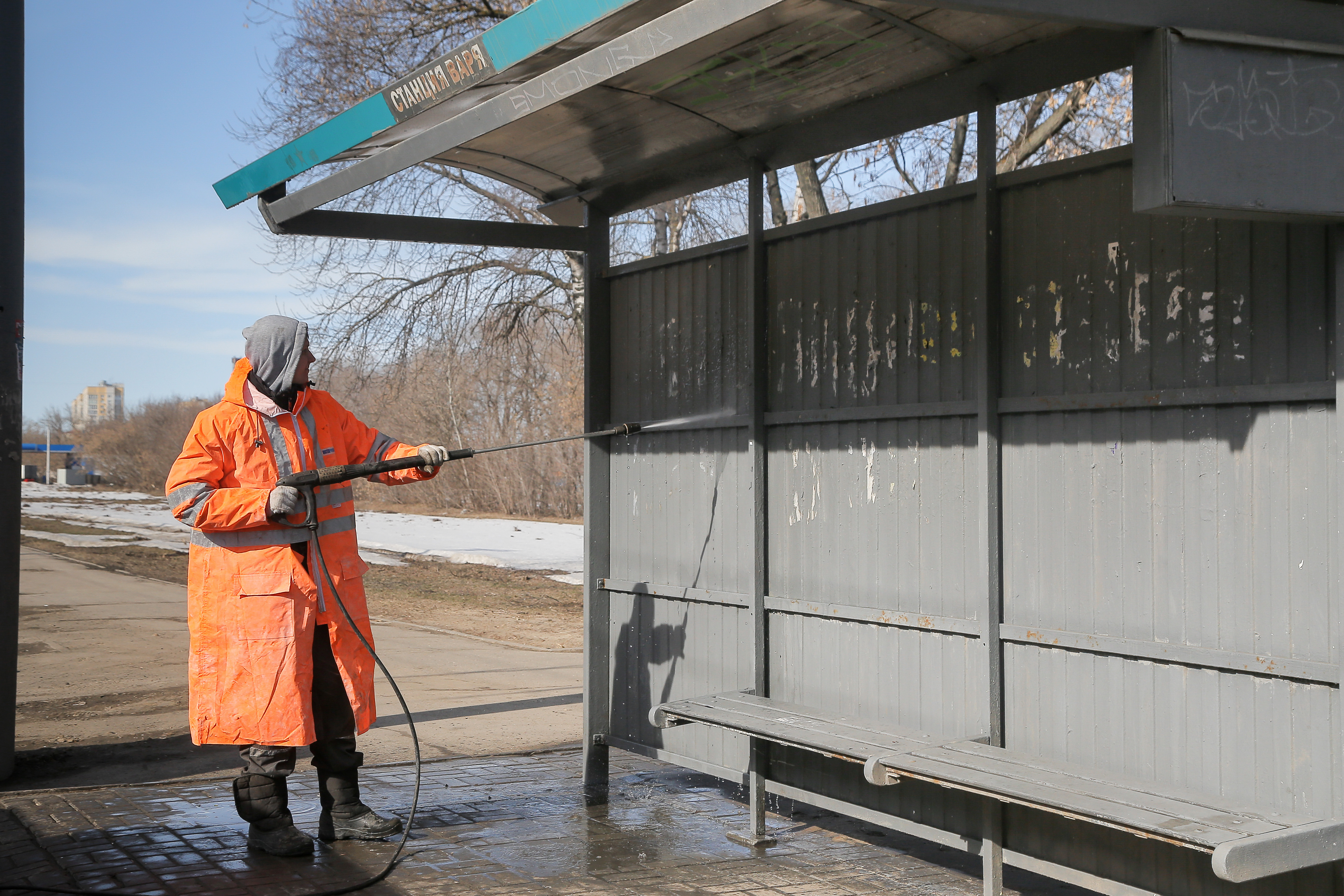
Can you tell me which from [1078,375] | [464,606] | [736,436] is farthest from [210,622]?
[464,606]

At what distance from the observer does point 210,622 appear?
4.65m

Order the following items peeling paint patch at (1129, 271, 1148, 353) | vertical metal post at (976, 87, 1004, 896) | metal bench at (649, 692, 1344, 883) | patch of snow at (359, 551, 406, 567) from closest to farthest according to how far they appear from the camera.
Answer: metal bench at (649, 692, 1344, 883) < peeling paint patch at (1129, 271, 1148, 353) < vertical metal post at (976, 87, 1004, 896) < patch of snow at (359, 551, 406, 567)

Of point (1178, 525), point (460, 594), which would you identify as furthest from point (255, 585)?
point (460, 594)

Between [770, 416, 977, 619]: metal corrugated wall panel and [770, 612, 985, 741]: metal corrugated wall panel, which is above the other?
[770, 416, 977, 619]: metal corrugated wall panel

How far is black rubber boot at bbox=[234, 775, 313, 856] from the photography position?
15.6 ft

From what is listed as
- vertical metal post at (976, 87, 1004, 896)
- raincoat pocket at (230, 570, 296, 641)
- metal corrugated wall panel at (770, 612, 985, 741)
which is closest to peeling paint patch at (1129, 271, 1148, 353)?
vertical metal post at (976, 87, 1004, 896)

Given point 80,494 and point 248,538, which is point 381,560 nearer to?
point 248,538

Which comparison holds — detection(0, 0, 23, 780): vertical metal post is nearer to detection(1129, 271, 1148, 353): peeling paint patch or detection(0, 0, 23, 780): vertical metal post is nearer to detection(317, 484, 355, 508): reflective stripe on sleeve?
detection(317, 484, 355, 508): reflective stripe on sleeve

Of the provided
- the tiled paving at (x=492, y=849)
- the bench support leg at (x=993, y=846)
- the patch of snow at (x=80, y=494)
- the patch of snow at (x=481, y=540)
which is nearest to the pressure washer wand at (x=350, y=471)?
the tiled paving at (x=492, y=849)

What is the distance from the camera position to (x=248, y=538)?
4.72 meters

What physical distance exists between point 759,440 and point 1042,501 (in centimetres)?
147

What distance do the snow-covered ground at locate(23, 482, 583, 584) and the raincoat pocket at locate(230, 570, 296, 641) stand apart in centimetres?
941

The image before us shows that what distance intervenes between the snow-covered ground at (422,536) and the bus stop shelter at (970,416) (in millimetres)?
8632

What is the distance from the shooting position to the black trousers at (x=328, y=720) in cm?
490
